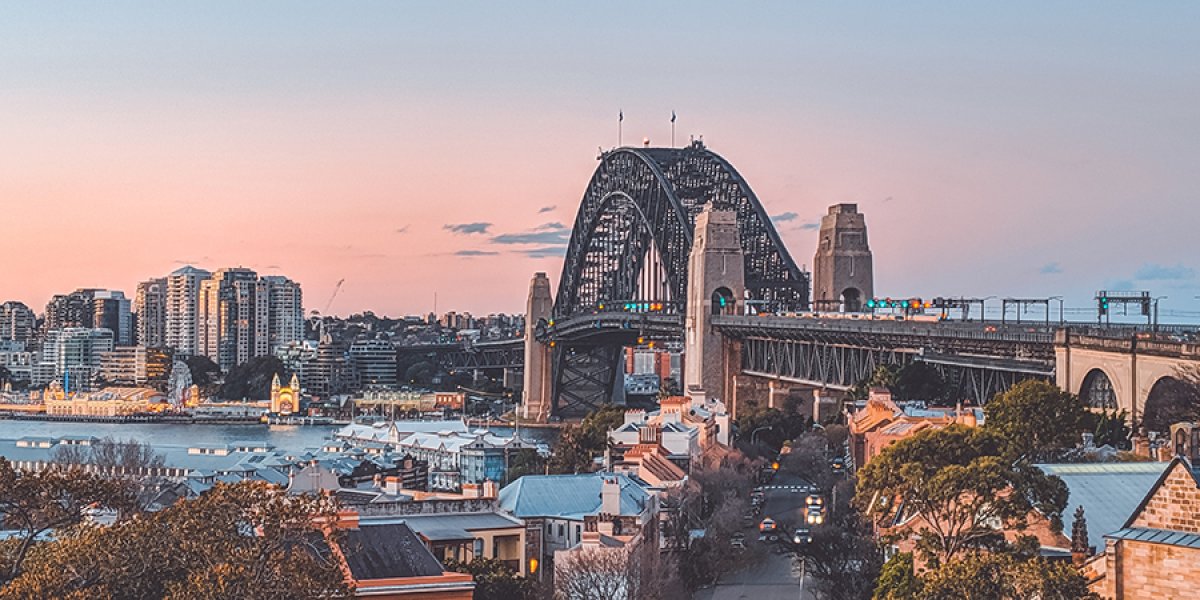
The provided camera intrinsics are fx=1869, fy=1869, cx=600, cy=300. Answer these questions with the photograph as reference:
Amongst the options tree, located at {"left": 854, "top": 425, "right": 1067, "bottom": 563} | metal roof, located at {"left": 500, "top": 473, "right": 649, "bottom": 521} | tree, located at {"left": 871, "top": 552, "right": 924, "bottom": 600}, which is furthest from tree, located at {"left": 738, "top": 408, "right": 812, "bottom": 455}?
tree, located at {"left": 854, "top": 425, "right": 1067, "bottom": 563}

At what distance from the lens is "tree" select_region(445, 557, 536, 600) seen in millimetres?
32406

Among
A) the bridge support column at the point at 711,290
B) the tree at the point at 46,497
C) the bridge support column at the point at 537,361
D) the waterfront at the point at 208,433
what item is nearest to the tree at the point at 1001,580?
the tree at the point at 46,497

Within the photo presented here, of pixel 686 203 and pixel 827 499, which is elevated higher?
pixel 686 203

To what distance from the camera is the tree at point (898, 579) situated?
25859mm

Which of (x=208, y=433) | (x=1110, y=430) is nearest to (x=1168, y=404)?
(x=1110, y=430)

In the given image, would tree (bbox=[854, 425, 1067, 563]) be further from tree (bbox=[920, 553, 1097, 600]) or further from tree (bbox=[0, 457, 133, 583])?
tree (bbox=[0, 457, 133, 583])

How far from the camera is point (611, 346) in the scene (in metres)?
150

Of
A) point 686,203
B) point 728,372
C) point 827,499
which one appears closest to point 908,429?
point 827,499

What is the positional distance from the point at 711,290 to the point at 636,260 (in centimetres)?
3704

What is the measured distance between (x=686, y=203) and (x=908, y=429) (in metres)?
77.1

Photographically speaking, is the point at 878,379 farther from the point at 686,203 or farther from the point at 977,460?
the point at 686,203

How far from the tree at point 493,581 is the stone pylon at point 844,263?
6668cm

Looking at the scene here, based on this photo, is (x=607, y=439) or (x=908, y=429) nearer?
(x=908, y=429)

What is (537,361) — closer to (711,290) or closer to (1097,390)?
(711,290)
